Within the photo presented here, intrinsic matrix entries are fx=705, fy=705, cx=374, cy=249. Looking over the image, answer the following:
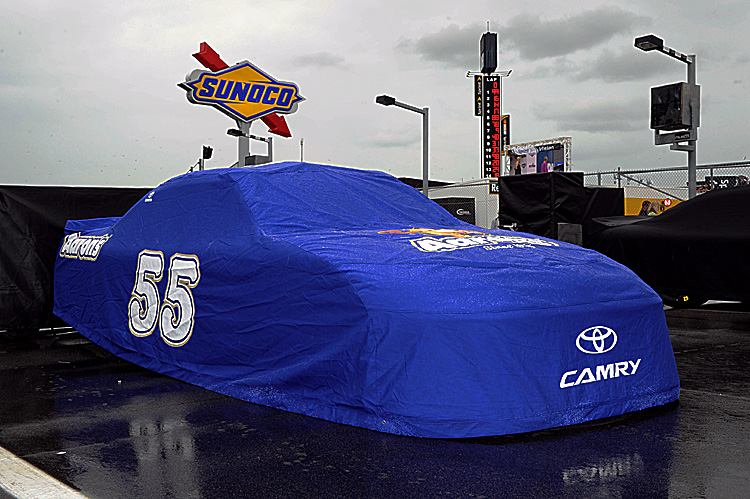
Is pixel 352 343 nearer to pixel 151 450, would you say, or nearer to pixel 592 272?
pixel 151 450

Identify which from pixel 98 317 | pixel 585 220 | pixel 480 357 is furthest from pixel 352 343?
pixel 585 220

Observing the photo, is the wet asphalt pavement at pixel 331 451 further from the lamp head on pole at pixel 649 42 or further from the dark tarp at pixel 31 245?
the lamp head on pole at pixel 649 42

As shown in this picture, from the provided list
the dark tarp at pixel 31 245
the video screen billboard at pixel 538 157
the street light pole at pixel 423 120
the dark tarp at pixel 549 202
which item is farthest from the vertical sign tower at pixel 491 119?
the dark tarp at pixel 31 245

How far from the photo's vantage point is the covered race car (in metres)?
3.32

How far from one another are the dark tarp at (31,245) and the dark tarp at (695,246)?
604 cm

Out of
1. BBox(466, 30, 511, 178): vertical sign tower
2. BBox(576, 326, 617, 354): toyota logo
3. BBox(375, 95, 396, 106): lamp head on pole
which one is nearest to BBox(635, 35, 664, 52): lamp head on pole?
BBox(375, 95, 396, 106): lamp head on pole

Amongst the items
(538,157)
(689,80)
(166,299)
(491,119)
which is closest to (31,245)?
(166,299)

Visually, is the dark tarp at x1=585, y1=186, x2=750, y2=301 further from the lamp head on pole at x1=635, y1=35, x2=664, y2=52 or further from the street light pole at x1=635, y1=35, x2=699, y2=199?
the lamp head on pole at x1=635, y1=35, x2=664, y2=52

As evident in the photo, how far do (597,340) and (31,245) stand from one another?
6153mm

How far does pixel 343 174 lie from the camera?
5289 millimetres

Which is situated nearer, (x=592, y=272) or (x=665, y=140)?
(x=592, y=272)

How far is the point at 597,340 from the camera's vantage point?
11.8 feet

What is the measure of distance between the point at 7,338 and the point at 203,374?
371 centimetres

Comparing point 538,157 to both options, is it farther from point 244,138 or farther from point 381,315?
point 381,315
